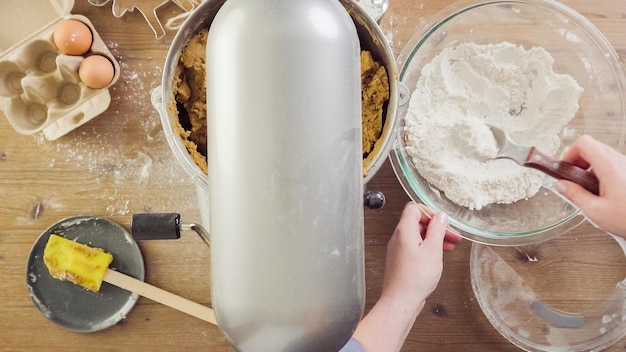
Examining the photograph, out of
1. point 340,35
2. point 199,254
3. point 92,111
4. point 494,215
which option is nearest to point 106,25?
point 92,111

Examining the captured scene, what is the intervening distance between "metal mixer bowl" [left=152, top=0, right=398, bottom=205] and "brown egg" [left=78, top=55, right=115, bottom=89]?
17 cm

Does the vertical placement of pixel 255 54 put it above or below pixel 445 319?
above

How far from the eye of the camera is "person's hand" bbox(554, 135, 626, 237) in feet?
1.93

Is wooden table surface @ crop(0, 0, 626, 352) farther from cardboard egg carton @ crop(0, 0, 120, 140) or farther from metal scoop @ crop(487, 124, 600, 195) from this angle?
metal scoop @ crop(487, 124, 600, 195)

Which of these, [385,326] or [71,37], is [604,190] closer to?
[385,326]

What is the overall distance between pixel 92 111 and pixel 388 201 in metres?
0.42

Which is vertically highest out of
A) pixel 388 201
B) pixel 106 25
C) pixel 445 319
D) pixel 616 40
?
pixel 616 40

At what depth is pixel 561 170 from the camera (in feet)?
1.93

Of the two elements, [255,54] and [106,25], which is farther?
[106,25]

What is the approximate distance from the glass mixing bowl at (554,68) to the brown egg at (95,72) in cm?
39

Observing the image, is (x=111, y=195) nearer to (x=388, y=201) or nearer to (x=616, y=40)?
(x=388, y=201)

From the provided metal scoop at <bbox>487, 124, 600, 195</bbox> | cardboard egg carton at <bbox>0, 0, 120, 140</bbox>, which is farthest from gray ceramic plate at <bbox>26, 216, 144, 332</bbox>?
metal scoop at <bbox>487, 124, 600, 195</bbox>

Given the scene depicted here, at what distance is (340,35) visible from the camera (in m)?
0.45

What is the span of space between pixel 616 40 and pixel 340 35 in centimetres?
51
